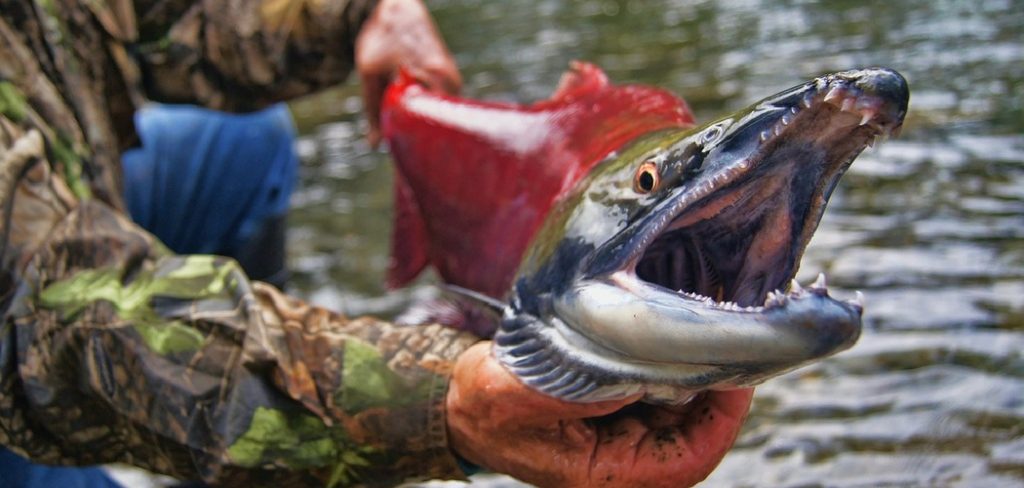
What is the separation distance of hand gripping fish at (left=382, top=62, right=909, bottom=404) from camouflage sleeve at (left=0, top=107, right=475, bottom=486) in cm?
26

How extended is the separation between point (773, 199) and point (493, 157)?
0.97m

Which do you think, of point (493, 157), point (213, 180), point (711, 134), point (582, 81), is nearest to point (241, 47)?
point (213, 180)

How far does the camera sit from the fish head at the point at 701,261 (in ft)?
4.23

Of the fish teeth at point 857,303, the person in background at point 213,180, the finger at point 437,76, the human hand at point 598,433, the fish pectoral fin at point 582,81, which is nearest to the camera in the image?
the fish teeth at point 857,303

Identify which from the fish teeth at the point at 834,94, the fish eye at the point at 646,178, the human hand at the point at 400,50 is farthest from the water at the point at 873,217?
the fish teeth at the point at 834,94

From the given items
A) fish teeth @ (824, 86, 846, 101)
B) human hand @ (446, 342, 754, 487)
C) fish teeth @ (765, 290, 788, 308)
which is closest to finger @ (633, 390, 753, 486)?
human hand @ (446, 342, 754, 487)

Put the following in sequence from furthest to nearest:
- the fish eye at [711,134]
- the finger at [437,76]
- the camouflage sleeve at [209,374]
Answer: the finger at [437,76] < the camouflage sleeve at [209,374] < the fish eye at [711,134]

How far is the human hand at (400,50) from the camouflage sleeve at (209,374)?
125 cm

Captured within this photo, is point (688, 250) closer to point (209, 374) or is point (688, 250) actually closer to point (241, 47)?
point (209, 374)

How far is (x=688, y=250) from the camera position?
1603mm

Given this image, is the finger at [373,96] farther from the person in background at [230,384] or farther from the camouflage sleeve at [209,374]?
the camouflage sleeve at [209,374]

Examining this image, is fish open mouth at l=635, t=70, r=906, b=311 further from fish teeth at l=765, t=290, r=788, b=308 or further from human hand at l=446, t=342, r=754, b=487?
human hand at l=446, t=342, r=754, b=487

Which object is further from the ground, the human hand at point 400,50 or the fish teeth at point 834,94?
the fish teeth at point 834,94

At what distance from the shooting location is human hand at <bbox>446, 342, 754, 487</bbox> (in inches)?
62.2
